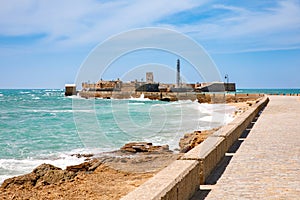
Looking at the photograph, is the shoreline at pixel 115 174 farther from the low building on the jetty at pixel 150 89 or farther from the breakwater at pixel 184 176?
the low building on the jetty at pixel 150 89

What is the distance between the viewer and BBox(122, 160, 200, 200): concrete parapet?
4.05 metres

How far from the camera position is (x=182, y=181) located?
4.80 metres

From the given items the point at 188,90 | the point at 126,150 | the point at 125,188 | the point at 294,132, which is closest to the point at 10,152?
the point at 126,150

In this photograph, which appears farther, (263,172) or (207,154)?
(263,172)

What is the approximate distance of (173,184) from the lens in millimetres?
4445

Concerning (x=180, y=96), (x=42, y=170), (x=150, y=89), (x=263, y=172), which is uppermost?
(x=150, y=89)

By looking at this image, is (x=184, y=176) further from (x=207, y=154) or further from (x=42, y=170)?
(x=42, y=170)

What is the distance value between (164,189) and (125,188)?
4.73 meters

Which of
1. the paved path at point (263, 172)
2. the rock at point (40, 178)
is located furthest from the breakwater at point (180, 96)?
the rock at point (40, 178)

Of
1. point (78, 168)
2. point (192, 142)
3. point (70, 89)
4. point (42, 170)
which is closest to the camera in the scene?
point (42, 170)

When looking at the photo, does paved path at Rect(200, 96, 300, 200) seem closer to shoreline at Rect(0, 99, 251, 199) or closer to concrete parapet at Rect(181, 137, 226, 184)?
concrete parapet at Rect(181, 137, 226, 184)

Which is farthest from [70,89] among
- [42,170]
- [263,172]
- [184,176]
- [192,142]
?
[184,176]

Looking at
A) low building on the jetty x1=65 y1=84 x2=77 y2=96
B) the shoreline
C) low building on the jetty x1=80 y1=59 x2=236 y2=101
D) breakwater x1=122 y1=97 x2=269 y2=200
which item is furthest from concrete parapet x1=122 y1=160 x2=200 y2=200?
low building on the jetty x1=65 y1=84 x2=77 y2=96

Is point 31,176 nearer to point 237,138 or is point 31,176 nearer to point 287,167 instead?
point 237,138
